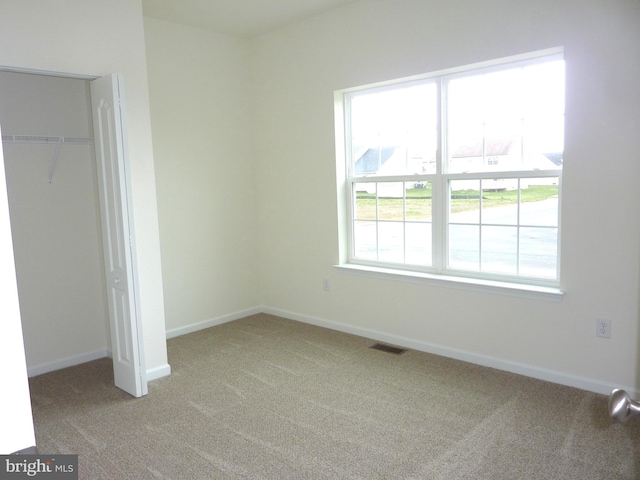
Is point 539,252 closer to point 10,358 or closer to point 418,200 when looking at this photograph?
point 418,200

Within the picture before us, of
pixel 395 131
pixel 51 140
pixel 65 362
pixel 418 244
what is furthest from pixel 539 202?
pixel 65 362

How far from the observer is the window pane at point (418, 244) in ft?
13.4

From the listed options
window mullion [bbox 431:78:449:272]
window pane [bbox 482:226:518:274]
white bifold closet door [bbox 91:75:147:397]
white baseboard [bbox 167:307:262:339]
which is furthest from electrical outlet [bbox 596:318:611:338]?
white baseboard [bbox 167:307:262:339]

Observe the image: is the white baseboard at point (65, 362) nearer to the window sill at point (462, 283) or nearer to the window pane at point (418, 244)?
the window sill at point (462, 283)

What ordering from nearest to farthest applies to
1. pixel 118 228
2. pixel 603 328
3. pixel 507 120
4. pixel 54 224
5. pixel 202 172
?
pixel 603 328 → pixel 118 228 → pixel 507 120 → pixel 54 224 → pixel 202 172

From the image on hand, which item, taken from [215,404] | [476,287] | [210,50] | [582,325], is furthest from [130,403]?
[210,50]

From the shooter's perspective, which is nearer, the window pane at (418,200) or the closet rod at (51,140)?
the closet rod at (51,140)

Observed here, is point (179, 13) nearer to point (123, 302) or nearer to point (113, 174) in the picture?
point (113, 174)

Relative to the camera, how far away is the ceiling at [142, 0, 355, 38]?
4.05 meters

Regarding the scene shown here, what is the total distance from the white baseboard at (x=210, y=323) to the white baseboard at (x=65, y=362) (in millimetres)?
633

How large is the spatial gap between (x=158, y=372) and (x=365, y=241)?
212 cm

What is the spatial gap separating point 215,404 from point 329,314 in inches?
70.5

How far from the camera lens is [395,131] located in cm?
421

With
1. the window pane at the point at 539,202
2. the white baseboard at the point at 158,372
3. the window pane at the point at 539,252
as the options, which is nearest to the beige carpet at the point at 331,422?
the white baseboard at the point at 158,372
